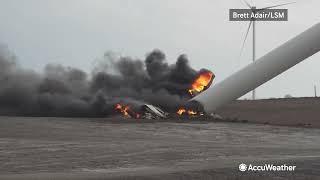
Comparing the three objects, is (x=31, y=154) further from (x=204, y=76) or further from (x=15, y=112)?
(x=204, y=76)

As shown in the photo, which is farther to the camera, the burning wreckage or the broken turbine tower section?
the broken turbine tower section

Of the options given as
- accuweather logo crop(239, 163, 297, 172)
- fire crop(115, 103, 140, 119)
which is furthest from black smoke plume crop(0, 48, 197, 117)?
accuweather logo crop(239, 163, 297, 172)

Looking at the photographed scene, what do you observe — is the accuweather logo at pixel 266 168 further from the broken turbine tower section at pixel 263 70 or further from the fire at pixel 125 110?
the broken turbine tower section at pixel 263 70

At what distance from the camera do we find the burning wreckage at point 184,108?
182 feet

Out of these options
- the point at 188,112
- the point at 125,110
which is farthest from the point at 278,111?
the point at 125,110

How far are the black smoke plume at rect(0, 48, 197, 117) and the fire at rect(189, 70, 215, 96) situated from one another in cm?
64

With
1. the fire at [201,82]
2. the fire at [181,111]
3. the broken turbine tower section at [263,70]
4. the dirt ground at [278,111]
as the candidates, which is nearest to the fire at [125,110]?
the fire at [181,111]

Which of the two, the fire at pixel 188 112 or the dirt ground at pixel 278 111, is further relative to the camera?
the dirt ground at pixel 278 111

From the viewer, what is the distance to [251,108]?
8306 cm

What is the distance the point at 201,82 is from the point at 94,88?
1324 centimetres

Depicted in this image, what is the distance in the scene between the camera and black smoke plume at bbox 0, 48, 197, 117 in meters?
56.7

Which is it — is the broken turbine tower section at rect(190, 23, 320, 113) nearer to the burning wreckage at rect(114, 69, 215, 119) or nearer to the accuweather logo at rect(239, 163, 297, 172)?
the burning wreckage at rect(114, 69, 215, 119)

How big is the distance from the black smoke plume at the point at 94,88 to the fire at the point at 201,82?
0.64 m

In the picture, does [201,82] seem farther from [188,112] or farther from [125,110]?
[125,110]
